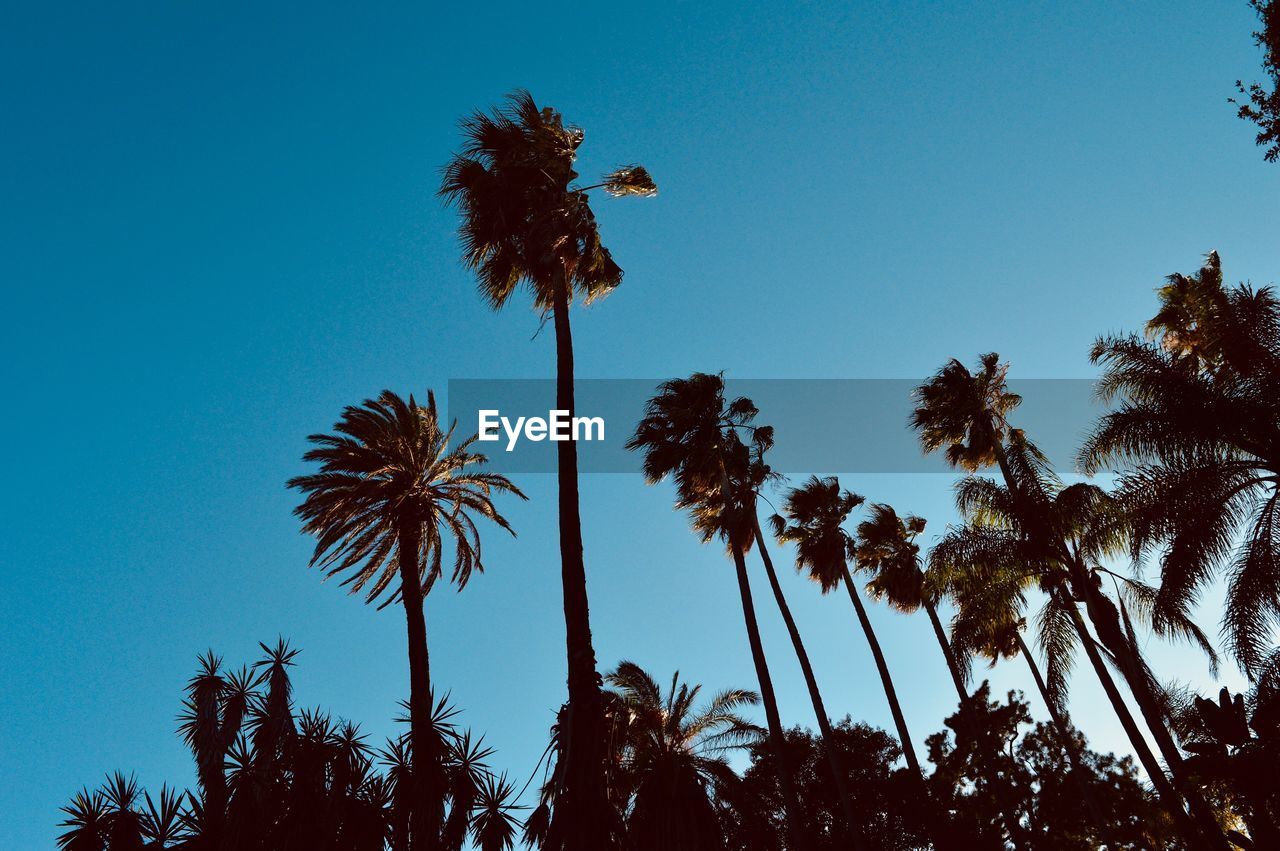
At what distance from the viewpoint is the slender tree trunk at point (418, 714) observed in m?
18.2

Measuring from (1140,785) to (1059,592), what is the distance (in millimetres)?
17001

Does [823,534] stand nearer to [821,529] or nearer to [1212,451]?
[821,529]

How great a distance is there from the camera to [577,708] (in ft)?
38.8

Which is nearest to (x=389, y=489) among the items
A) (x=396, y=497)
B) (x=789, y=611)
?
(x=396, y=497)

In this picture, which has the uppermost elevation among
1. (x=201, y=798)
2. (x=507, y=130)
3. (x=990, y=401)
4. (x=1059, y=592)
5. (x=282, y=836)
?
(x=507, y=130)

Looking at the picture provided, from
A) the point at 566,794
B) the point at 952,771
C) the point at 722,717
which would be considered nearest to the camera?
the point at 566,794

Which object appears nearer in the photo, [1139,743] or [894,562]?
[1139,743]

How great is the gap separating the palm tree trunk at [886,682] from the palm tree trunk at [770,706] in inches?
176

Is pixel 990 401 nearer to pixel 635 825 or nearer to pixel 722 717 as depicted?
pixel 722 717

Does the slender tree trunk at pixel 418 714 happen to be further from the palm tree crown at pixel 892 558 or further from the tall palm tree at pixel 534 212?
the palm tree crown at pixel 892 558

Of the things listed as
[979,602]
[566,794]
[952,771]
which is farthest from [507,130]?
[952,771]

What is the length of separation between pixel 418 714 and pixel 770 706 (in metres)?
10.1

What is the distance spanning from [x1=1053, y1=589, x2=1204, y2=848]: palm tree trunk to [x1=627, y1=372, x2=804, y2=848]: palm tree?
10.1 meters

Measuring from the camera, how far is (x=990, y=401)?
27.3 m
